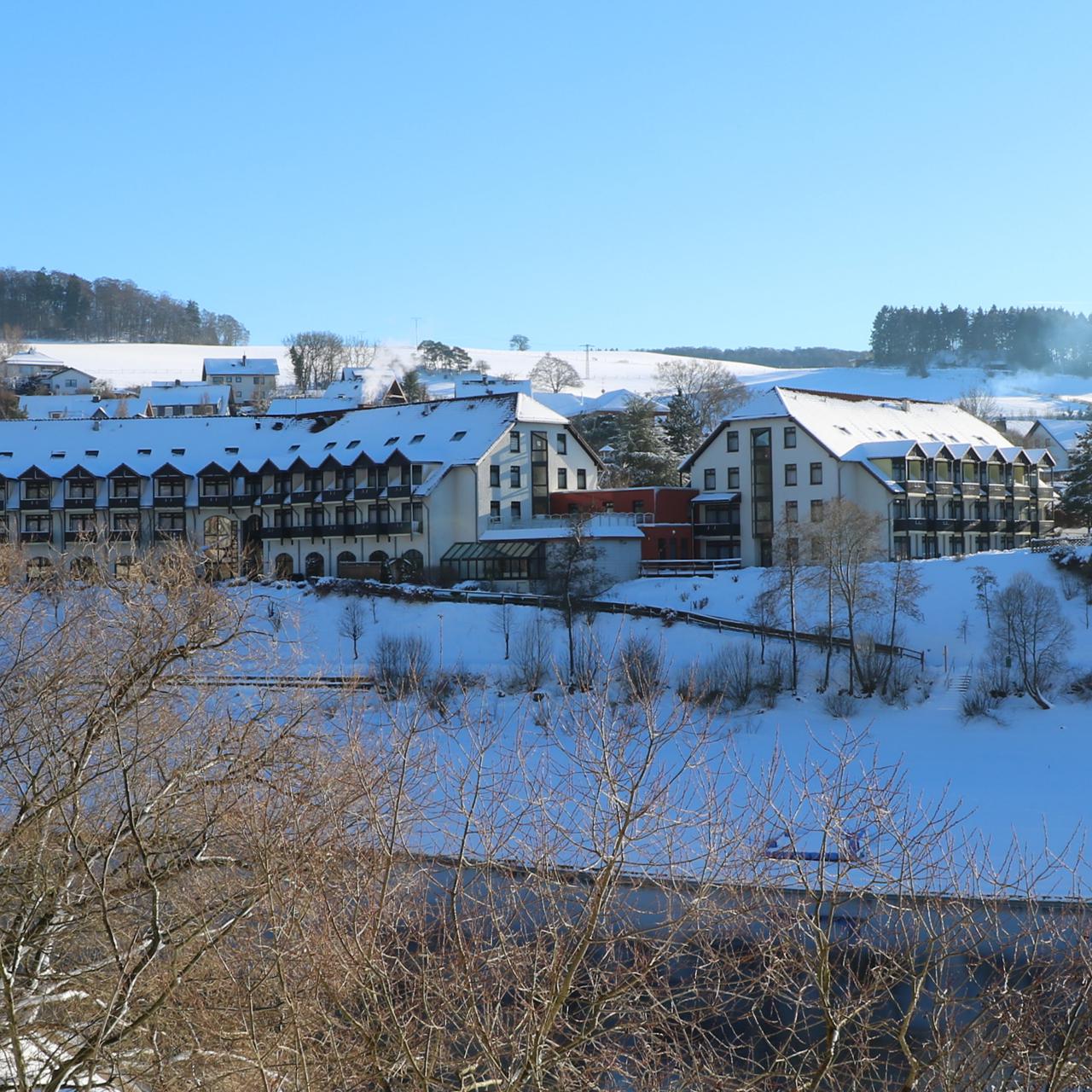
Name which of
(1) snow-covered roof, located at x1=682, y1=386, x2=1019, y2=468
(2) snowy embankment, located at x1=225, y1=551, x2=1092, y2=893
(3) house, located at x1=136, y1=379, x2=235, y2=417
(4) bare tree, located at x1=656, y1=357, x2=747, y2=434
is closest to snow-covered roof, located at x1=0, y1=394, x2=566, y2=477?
(1) snow-covered roof, located at x1=682, y1=386, x2=1019, y2=468

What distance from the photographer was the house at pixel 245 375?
143250 millimetres

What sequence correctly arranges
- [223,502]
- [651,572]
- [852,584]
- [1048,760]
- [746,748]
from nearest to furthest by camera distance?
1. [1048,760]
2. [746,748]
3. [852,584]
4. [651,572]
5. [223,502]

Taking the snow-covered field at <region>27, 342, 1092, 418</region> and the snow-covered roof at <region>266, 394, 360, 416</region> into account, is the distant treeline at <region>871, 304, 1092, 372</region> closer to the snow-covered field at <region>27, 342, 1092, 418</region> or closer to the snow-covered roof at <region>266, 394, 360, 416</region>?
the snow-covered field at <region>27, 342, 1092, 418</region>

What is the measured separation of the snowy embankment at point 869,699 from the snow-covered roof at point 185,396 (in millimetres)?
56973

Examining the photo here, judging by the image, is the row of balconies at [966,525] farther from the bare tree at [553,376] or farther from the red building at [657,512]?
the bare tree at [553,376]

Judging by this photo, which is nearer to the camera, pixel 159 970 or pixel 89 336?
pixel 159 970

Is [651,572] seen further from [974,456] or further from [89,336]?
[89,336]

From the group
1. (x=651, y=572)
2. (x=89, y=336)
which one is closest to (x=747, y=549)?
(x=651, y=572)

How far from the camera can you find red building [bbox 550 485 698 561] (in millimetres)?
65688

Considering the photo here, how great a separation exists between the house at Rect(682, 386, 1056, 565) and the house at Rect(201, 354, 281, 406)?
83289 millimetres

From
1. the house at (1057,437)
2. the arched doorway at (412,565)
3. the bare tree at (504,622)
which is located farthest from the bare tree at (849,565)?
the house at (1057,437)

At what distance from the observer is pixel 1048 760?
134ft

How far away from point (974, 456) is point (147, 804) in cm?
6353

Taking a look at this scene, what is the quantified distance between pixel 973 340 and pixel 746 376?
35342 mm
